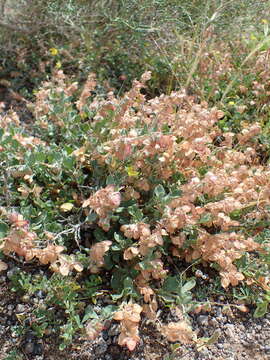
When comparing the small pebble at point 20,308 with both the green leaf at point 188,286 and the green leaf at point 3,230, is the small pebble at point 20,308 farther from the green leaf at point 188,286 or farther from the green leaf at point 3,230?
the green leaf at point 188,286

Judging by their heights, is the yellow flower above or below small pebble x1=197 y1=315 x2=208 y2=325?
above

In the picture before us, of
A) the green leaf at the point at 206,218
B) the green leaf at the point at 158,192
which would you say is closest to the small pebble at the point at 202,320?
the green leaf at the point at 206,218

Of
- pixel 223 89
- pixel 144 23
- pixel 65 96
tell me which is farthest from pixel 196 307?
pixel 144 23

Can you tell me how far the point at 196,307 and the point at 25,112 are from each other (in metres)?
1.74

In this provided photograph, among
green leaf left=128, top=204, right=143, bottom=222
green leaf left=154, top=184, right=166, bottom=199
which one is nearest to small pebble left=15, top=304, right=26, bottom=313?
green leaf left=128, top=204, right=143, bottom=222

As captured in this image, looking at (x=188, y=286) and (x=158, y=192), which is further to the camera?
(x=158, y=192)

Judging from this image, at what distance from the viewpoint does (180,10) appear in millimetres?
2908

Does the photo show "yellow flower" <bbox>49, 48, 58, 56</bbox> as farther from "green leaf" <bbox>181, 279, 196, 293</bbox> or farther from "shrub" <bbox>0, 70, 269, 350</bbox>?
"green leaf" <bbox>181, 279, 196, 293</bbox>

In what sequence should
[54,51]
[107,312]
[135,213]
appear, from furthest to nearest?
[54,51] < [135,213] < [107,312]

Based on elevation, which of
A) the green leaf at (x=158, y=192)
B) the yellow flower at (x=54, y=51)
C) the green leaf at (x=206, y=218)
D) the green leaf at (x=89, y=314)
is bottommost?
the green leaf at (x=89, y=314)

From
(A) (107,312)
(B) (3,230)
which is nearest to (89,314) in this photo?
(A) (107,312)

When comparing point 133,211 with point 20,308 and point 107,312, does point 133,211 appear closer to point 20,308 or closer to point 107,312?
point 107,312

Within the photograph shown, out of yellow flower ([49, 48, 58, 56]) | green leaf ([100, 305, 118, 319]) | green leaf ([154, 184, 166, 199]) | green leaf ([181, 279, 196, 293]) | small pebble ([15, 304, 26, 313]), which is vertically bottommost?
small pebble ([15, 304, 26, 313])

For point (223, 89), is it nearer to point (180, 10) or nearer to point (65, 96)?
point (180, 10)
